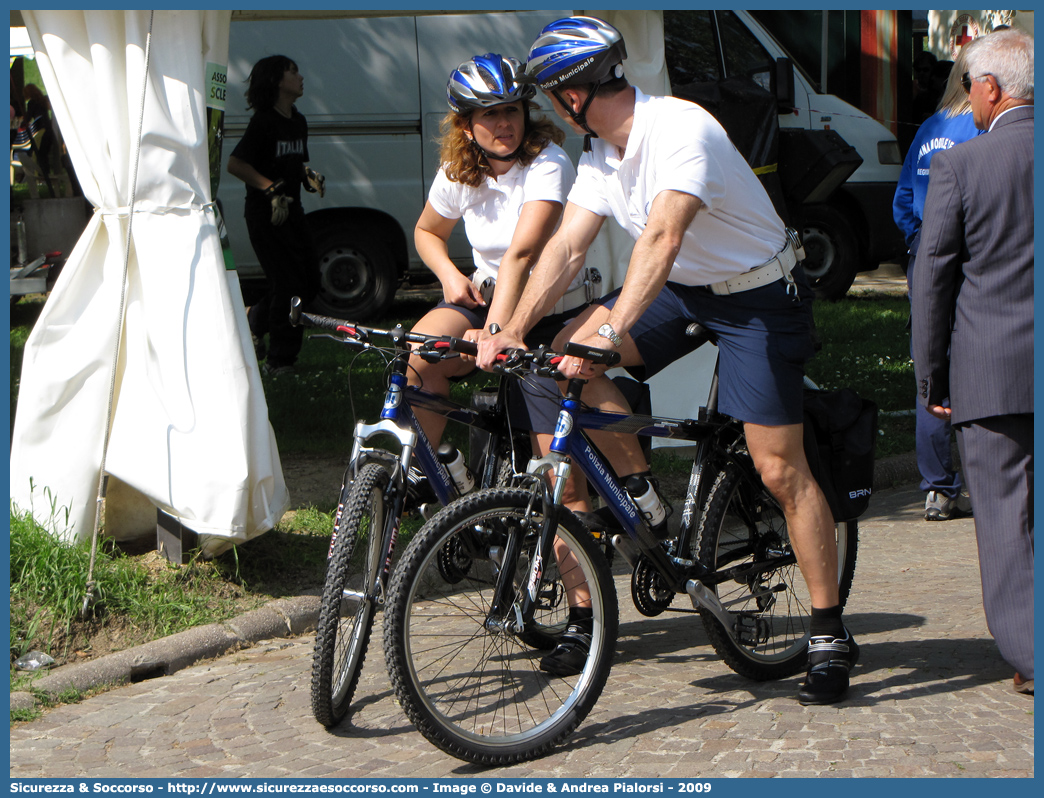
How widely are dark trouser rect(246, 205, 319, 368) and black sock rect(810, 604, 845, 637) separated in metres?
5.91

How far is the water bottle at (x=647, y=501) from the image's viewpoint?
3764 millimetres

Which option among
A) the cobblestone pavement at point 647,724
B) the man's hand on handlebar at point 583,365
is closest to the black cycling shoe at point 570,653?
the cobblestone pavement at point 647,724

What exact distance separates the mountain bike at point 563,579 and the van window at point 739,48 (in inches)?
307

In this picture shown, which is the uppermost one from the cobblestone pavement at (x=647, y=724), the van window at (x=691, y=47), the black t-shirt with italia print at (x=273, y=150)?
the van window at (x=691, y=47)

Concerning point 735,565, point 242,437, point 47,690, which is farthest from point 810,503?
point 47,690

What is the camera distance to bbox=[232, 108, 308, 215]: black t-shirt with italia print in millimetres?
8766

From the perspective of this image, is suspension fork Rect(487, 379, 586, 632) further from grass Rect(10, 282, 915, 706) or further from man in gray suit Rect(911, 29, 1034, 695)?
man in gray suit Rect(911, 29, 1034, 695)

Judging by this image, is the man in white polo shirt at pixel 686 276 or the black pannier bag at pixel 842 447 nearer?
the man in white polo shirt at pixel 686 276

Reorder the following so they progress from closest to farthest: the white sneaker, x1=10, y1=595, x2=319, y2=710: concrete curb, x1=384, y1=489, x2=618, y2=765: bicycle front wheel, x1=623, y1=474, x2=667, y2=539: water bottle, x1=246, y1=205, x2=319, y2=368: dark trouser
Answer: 1. x1=384, y1=489, x2=618, y2=765: bicycle front wheel
2. x1=623, y1=474, x2=667, y2=539: water bottle
3. x1=10, y1=595, x2=319, y2=710: concrete curb
4. the white sneaker
5. x1=246, y1=205, x2=319, y2=368: dark trouser

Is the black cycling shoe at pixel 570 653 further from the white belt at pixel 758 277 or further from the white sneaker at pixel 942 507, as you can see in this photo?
the white sneaker at pixel 942 507

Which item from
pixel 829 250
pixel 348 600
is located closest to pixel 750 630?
pixel 348 600

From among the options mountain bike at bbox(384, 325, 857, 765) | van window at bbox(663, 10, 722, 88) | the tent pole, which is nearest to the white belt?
mountain bike at bbox(384, 325, 857, 765)

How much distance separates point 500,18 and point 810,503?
331 inches
